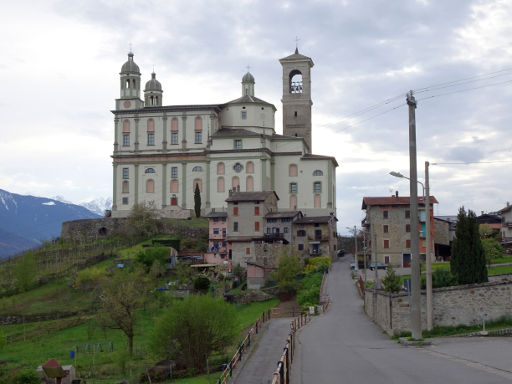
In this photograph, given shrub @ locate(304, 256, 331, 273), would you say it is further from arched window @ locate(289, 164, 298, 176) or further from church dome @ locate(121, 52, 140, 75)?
church dome @ locate(121, 52, 140, 75)

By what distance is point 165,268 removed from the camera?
76.1 meters

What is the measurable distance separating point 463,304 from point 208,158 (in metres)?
64.8

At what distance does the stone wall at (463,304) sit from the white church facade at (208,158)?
195 ft

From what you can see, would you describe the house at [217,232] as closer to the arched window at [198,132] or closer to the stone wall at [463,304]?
the arched window at [198,132]

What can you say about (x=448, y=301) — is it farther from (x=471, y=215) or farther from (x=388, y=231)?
(x=388, y=231)

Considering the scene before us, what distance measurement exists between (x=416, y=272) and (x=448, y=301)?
16.2 feet

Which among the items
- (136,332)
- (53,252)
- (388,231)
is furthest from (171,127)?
(136,332)

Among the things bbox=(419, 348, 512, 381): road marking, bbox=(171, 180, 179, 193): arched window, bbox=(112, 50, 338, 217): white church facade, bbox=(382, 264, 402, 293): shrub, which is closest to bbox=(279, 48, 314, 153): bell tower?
bbox=(112, 50, 338, 217): white church facade

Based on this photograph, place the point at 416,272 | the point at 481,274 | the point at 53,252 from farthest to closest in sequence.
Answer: the point at 53,252
the point at 481,274
the point at 416,272

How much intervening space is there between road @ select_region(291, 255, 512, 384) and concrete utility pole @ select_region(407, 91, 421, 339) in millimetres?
1246

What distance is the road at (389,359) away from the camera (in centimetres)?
2079

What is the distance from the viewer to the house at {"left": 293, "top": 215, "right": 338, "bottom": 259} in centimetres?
8331

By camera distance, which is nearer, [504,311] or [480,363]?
[480,363]

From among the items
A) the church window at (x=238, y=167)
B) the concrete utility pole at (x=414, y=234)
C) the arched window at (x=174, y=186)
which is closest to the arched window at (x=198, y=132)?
the arched window at (x=174, y=186)
